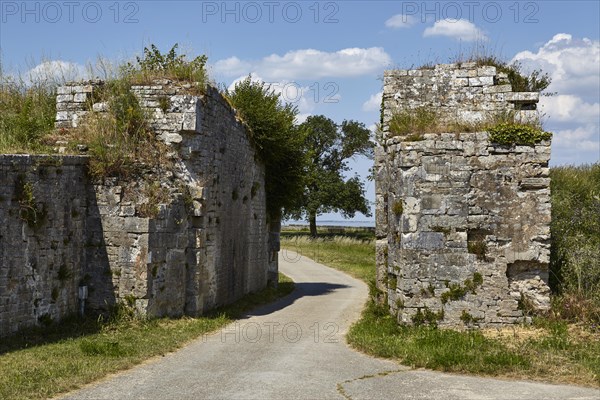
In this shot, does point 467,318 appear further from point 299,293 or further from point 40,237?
point 299,293

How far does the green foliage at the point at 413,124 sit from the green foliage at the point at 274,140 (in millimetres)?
6469

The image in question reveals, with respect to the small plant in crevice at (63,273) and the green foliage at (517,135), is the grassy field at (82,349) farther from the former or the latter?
the green foliage at (517,135)

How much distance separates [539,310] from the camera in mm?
12914

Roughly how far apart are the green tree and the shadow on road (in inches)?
908

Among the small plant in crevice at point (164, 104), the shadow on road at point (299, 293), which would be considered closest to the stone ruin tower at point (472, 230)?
the shadow on road at point (299, 293)

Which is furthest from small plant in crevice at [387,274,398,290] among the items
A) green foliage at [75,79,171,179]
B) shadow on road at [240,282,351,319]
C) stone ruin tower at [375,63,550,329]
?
green foliage at [75,79,171,179]

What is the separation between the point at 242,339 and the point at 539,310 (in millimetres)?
5946

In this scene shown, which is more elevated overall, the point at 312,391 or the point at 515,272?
the point at 515,272

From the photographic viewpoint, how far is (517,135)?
42.5ft

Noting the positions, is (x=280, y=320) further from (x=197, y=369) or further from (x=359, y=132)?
(x=359, y=132)

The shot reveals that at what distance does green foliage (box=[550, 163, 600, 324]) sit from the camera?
13008 mm

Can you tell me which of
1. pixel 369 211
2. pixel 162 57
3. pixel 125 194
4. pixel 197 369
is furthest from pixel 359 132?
pixel 197 369

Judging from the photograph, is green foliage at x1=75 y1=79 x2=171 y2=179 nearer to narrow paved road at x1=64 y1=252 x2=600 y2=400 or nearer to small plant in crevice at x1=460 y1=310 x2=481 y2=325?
narrow paved road at x1=64 y1=252 x2=600 y2=400

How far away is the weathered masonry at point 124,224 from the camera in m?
11.9
